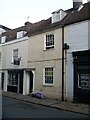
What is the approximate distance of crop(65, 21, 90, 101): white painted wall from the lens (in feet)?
53.0

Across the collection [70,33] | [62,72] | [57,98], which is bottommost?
[57,98]

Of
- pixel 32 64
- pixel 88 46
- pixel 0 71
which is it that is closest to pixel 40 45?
pixel 32 64

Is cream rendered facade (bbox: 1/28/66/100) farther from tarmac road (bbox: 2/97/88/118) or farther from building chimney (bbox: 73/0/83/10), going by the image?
tarmac road (bbox: 2/97/88/118)

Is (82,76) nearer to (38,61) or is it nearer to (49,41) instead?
(49,41)

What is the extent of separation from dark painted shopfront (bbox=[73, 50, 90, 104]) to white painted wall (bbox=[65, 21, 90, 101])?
0.41 meters

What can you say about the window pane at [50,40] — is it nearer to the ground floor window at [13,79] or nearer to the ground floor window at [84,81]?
the ground floor window at [84,81]

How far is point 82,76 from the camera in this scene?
639 inches

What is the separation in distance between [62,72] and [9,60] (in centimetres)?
950

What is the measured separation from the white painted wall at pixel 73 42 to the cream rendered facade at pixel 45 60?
35.2 inches

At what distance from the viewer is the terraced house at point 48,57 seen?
1717 cm

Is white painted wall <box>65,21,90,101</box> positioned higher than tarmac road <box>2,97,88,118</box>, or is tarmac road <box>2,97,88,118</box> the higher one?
white painted wall <box>65,21,90,101</box>

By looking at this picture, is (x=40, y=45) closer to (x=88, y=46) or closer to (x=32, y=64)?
(x=32, y=64)

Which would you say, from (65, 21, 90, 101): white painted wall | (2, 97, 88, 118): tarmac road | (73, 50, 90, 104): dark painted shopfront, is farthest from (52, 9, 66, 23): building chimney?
(2, 97, 88, 118): tarmac road

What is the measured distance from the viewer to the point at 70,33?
1731 centimetres
